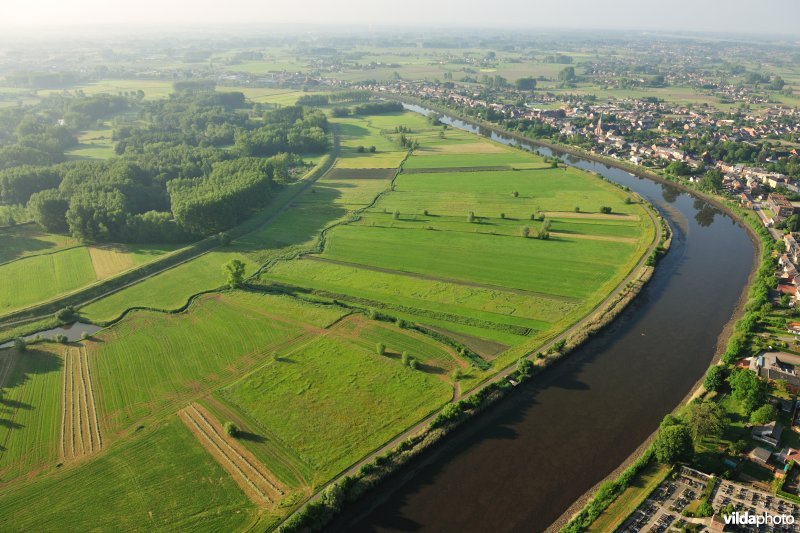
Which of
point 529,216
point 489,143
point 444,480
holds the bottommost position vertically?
point 444,480

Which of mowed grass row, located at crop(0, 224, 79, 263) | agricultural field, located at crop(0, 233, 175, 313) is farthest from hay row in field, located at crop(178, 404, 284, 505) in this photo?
mowed grass row, located at crop(0, 224, 79, 263)

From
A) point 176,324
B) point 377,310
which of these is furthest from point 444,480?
point 176,324

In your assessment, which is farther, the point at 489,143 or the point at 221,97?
the point at 221,97

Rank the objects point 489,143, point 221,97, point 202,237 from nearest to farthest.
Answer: point 202,237, point 489,143, point 221,97

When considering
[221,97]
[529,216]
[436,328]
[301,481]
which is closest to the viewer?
[301,481]

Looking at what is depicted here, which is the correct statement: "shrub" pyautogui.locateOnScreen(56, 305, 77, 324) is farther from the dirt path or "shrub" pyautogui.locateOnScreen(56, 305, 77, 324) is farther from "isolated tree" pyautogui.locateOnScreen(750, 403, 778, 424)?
"isolated tree" pyautogui.locateOnScreen(750, 403, 778, 424)

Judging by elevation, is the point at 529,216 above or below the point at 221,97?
below

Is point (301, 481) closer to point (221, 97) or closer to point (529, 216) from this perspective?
point (529, 216)
